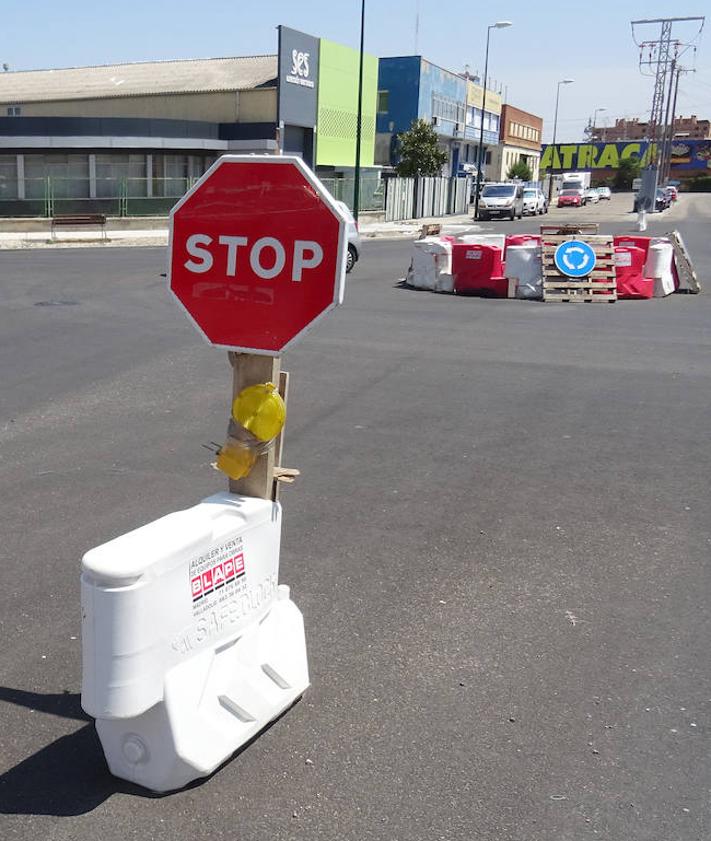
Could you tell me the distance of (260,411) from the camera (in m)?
Result: 3.58

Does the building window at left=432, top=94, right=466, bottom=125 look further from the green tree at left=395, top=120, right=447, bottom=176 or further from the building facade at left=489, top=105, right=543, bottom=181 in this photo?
the building facade at left=489, top=105, right=543, bottom=181

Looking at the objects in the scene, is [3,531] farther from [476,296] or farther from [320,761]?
[476,296]

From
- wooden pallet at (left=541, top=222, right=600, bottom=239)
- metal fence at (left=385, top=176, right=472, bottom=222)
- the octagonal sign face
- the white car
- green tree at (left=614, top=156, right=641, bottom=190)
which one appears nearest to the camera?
the octagonal sign face

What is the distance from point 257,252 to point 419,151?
52.3 m

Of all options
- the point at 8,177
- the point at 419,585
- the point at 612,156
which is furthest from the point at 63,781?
the point at 612,156

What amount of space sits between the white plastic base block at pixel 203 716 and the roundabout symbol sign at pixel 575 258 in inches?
629

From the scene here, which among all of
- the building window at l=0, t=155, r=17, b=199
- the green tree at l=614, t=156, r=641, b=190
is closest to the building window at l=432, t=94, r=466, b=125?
the building window at l=0, t=155, r=17, b=199

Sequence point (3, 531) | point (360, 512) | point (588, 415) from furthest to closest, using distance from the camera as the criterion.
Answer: point (588, 415), point (360, 512), point (3, 531)

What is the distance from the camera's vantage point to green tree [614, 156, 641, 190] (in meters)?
115

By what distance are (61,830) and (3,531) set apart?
3.06 m

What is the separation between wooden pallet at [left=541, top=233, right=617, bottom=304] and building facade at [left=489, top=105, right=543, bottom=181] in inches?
2933

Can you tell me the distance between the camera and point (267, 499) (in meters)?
3.79

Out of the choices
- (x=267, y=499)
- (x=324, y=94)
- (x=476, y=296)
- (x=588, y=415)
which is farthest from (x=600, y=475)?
(x=324, y=94)

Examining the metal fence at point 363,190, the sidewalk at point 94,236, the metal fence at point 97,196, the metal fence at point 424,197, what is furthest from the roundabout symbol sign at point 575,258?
the metal fence at point 424,197
